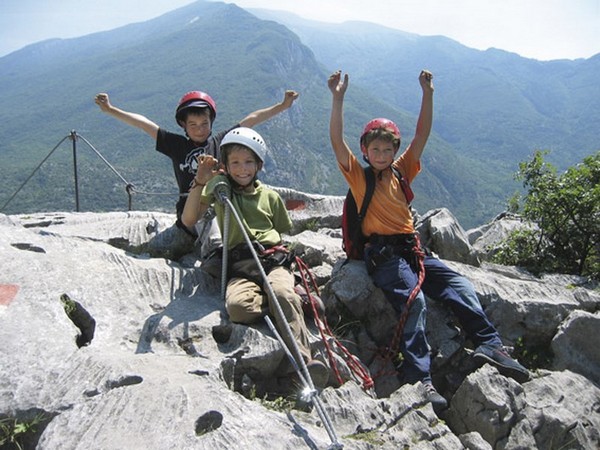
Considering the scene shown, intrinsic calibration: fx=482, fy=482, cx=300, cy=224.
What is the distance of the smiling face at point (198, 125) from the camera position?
7.88 m

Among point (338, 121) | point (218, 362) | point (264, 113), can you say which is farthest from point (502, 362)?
point (264, 113)

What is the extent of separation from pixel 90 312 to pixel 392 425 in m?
3.63

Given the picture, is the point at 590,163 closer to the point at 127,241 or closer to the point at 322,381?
the point at 322,381

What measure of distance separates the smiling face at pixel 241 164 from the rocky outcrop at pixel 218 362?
1.55 meters

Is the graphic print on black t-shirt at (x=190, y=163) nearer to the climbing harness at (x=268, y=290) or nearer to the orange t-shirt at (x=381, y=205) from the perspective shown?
the climbing harness at (x=268, y=290)

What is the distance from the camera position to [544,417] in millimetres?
5719

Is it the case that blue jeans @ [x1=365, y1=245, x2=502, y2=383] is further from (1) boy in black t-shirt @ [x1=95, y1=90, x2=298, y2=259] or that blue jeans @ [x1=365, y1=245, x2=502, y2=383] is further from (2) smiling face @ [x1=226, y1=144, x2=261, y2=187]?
(1) boy in black t-shirt @ [x1=95, y1=90, x2=298, y2=259]

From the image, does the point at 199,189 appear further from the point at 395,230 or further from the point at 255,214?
the point at 395,230

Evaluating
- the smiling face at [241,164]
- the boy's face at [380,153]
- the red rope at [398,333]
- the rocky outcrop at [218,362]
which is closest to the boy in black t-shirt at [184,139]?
the rocky outcrop at [218,362]

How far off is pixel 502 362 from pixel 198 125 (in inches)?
227

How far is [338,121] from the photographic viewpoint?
701cm

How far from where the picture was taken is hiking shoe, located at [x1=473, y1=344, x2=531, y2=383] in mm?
6148

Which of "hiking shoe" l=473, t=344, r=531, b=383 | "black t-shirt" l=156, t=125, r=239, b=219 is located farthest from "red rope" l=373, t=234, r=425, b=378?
"black t-shirt" l=156, t=125, r=239, b=219

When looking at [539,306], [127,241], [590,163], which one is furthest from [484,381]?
[590,163]
